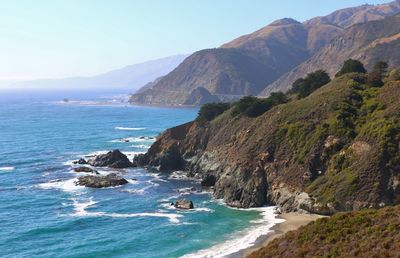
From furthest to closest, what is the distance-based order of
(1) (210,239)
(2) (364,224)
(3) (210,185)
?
(3) (210,185)
(1) (210,239)
(2) (364,224)

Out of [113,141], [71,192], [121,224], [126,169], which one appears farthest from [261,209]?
[113,141]

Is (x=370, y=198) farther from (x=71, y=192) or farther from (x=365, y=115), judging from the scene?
(x=71, y=192)

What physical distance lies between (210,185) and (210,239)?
26223 mm

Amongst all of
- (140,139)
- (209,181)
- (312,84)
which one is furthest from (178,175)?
(140,139)

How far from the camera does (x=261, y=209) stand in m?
62.5

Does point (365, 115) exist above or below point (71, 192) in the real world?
above

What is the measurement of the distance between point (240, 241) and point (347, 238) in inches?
769

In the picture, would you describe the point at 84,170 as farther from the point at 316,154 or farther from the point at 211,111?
the point at 316,154

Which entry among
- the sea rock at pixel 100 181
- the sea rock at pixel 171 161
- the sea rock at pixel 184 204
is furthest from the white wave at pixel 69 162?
the sea rock at pixel 184 204

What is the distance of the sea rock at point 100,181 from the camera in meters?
76.4

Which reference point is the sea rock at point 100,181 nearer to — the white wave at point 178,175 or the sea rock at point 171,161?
the white wave at point 178,175

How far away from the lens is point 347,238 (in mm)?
31656

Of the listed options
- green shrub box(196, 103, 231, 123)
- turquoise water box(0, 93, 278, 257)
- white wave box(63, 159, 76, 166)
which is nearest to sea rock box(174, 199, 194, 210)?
turquoise water box(0, 93, 278, 257)

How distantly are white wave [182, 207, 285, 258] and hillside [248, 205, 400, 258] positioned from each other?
11557mm
